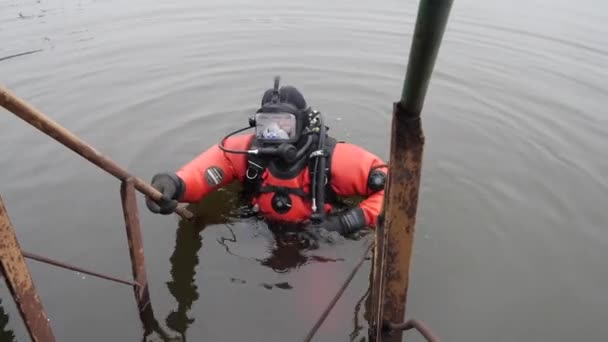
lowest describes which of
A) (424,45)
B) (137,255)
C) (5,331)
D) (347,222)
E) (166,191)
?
(5,331)

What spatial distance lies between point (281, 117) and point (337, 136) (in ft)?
9.78

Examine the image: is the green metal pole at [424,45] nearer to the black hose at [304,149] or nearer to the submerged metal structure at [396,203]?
the submerged metal structure at [396,203]

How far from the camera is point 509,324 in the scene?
139 inches

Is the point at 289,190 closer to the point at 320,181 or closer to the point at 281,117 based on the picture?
the point at 320,181

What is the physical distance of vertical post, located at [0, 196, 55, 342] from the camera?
190 cm

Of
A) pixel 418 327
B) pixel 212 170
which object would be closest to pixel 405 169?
pixel 418 327

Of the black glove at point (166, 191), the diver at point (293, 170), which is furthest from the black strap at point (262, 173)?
the black glove at point (166, 191)

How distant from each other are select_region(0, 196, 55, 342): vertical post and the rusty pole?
147cm

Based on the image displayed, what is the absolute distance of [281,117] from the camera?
140 inches

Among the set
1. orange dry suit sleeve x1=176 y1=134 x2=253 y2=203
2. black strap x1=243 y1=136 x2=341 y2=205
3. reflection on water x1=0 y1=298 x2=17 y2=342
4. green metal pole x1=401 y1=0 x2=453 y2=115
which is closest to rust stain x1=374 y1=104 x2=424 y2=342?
green metal pole x1=401 y1=0 x2=453 y2=115

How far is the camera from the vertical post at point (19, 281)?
1.90m

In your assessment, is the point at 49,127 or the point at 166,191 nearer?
the point at 49,127

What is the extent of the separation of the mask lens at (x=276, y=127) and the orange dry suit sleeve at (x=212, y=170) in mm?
375

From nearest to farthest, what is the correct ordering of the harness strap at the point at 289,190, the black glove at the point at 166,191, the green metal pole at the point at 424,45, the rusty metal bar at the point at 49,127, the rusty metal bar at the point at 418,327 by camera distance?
the green metal pole at the point at 424,45 < the rusty metal bar at the point at 418,327 < the rusty metal bar at the point at 49,127 < the black glove at the point at 166,191 < the harness strap at the point at 289,190
